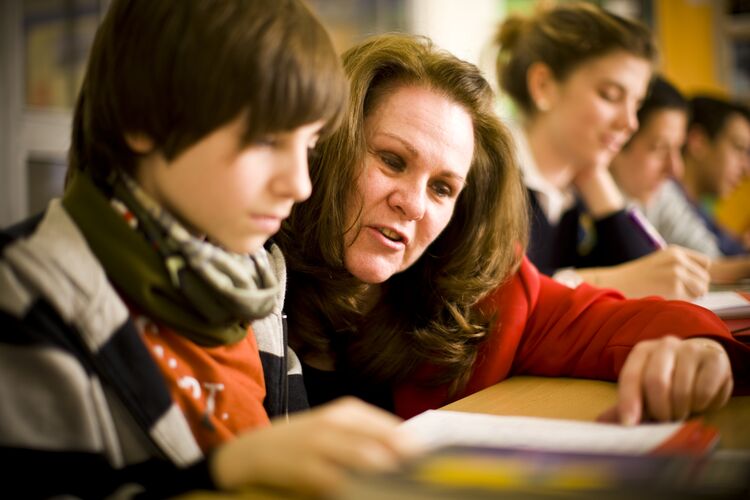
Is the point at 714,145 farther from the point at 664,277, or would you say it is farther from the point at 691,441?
the point at 691,441

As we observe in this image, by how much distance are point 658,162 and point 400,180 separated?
2020 mm

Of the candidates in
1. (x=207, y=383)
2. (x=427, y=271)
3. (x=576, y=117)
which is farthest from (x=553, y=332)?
(x=576, y=117)

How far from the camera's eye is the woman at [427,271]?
1.09 m

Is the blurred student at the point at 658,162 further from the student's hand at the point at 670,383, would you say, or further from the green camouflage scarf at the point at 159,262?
the green camouflage scarf at the point at 159,262

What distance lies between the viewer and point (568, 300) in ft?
4.05

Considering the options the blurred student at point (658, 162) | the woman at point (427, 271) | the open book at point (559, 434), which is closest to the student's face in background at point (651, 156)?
the blurred student at point (658, 162)

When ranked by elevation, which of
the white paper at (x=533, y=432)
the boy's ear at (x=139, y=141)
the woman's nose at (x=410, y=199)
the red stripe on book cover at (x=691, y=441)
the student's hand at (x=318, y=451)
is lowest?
the white paper at (x=533, y=432)

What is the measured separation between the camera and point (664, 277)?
5.14 feet

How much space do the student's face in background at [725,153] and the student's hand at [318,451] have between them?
3590 millimetres

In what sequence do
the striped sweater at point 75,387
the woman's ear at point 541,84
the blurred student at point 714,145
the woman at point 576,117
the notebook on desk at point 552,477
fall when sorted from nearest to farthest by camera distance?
the notebook on desk at point 552,477, the striped sweater at point 75,387, the woman at point 576,117, the woman's ear at point 541,84, the blurred student at point 714,145

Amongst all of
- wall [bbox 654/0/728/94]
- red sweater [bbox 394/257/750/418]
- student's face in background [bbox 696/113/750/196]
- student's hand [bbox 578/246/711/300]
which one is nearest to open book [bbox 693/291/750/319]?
student's hand [bbox 578/246/711/300]

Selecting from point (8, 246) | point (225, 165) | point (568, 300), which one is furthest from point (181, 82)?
point (568, 300)

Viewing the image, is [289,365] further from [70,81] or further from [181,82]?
[70,81]

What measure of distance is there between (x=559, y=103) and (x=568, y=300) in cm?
114
